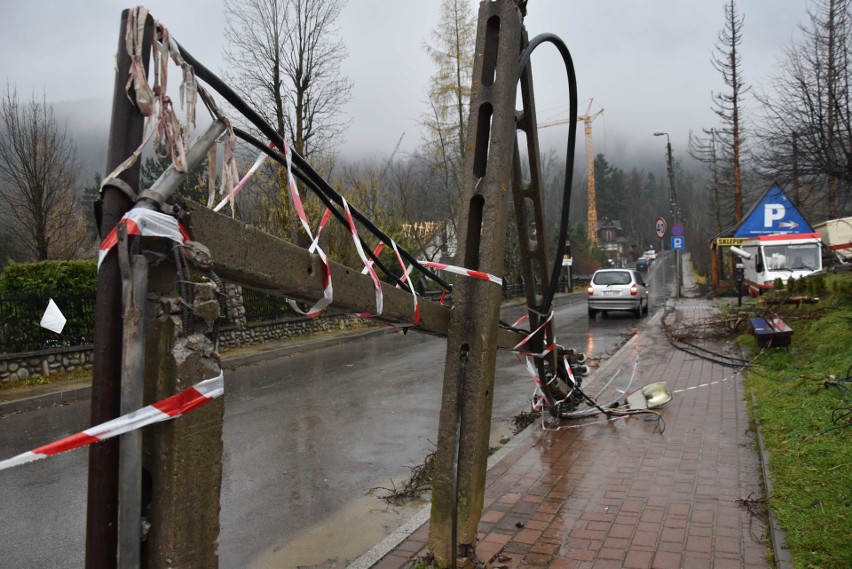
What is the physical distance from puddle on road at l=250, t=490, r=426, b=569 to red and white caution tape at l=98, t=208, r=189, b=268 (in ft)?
11.1

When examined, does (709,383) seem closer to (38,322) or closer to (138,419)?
(138,419)

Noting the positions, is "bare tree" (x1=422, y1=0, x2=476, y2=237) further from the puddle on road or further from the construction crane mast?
the construction crane mast

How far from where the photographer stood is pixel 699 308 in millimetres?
25469

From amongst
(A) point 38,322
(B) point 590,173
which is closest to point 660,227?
(A) point 38,322

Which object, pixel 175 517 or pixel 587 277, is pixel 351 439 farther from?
pixel 587 277

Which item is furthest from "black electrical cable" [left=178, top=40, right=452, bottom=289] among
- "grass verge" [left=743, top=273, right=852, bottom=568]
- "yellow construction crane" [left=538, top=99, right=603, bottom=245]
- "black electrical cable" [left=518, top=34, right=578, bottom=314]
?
"yellow construction crane" [left=538, top=99, right=603, bottom=245]

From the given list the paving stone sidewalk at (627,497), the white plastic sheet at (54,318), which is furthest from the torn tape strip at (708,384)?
the white plastic sheet at (54,318)

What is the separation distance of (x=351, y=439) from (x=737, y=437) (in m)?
4.33

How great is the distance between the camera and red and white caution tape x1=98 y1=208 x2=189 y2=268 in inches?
70.2

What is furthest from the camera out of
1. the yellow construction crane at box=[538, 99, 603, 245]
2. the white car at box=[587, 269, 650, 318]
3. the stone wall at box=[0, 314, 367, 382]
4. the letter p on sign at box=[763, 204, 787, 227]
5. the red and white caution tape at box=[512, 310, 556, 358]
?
the yellow construction crane at box=[538, 99, 603, 245]

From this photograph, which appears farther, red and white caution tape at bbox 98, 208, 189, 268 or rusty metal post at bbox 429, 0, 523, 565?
rusty metal post at bbox 429, 0, 523, 565

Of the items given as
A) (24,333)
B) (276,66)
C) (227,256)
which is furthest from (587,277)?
(227,256)

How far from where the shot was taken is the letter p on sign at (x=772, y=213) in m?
17.9

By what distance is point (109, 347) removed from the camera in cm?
183
